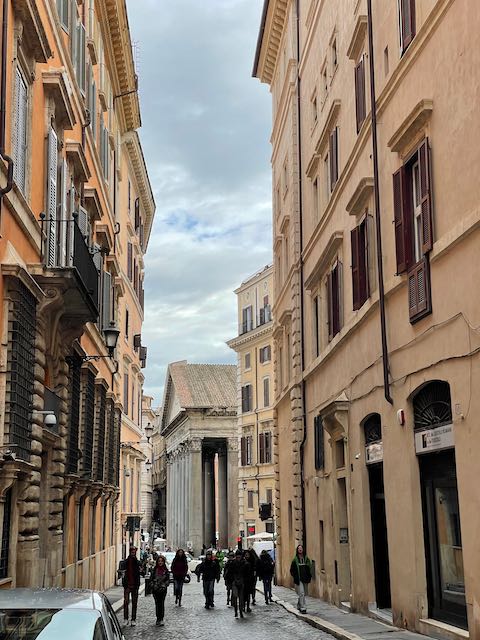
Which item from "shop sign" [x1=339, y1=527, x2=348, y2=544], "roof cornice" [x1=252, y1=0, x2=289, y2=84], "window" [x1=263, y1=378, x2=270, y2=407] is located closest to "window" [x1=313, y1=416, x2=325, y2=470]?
"shop sign" [x1=339, y1=527, x2=348, y2=544]

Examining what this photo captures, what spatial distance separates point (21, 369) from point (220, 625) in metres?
8.70

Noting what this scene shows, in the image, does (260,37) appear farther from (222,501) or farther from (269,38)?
(222,501)

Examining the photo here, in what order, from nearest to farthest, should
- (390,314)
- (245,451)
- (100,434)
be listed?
1. (390,314)
2. (100,434)
3. (245,451)

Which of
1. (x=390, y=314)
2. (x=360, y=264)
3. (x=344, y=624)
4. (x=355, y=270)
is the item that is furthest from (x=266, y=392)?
(x=390, y=314)

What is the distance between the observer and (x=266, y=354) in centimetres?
6462

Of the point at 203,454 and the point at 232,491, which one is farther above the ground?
the point at 203,454

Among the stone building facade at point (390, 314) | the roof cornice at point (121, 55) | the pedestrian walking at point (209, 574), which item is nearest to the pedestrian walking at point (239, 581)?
the pedestrian walking at point (209, 574)

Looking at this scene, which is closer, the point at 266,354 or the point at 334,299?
the point at 334,299

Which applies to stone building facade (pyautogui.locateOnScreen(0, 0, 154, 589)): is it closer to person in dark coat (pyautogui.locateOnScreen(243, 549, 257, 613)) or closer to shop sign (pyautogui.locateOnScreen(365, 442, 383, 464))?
person in dark coat (pyautogui.locateOnScreen(243, 549, 257, 613))

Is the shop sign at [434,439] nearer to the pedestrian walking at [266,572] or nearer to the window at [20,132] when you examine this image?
the window at [20,132]

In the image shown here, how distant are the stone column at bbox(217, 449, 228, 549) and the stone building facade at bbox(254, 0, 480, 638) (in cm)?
5992

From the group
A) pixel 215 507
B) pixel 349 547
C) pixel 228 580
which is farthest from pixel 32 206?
pixel 215 507

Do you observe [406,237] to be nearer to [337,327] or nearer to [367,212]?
[367,212]

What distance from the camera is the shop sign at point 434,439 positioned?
1308 centimetres
